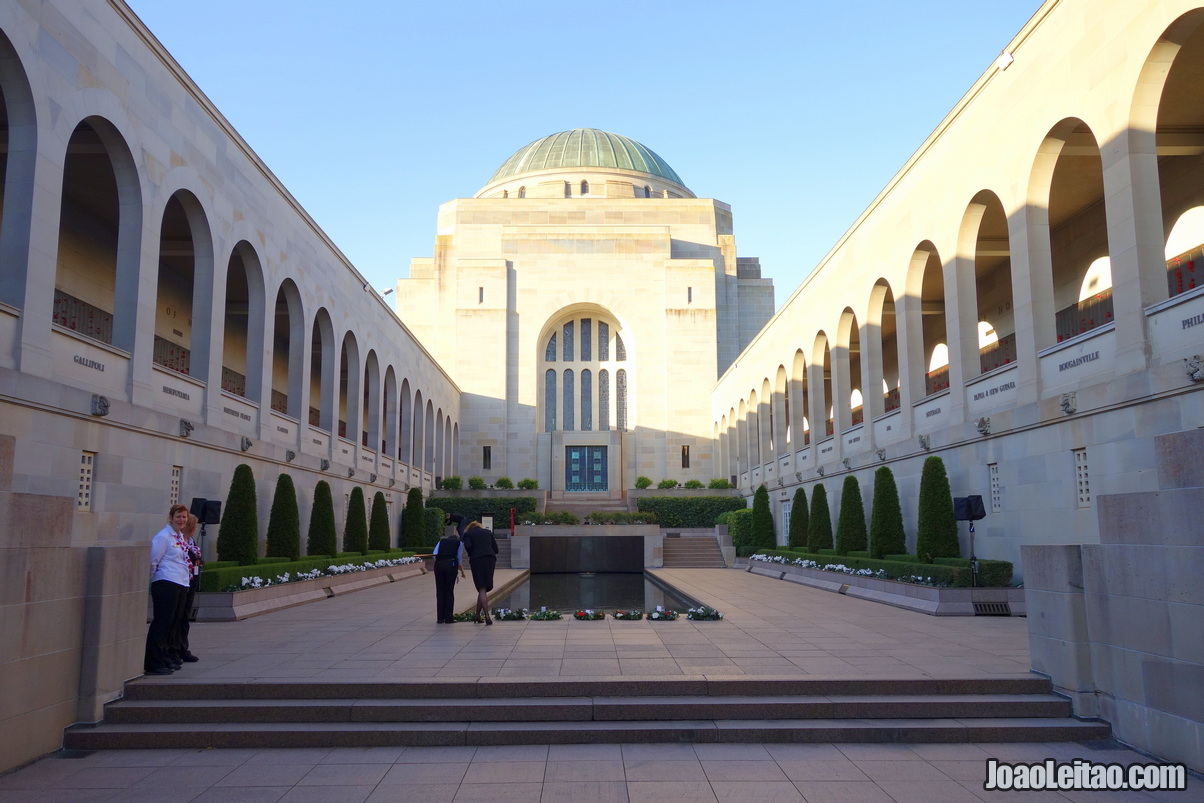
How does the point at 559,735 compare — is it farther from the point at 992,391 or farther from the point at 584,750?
the point at 992,391

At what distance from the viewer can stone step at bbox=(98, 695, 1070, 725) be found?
739 cm

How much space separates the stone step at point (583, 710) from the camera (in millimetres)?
7391

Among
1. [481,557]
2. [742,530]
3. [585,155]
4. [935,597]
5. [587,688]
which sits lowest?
[587,688]

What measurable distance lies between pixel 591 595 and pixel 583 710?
13.1m

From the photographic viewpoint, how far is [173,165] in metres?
→ 14.8

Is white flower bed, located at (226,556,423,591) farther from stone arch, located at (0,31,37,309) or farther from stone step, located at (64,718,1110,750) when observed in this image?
stone step, located at (64,718,1110,750)

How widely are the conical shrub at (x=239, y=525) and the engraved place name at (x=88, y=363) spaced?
3.30 meters

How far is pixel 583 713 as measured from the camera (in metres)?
7.40

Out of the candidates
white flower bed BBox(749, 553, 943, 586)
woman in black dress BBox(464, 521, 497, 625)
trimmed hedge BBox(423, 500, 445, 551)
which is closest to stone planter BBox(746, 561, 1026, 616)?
white flower bed BBox(749, 553, 943, 586)

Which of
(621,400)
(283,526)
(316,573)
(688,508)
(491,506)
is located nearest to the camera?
(283,526)

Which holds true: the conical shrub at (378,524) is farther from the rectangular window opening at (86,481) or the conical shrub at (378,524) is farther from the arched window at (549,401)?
the arched window at (549,401)

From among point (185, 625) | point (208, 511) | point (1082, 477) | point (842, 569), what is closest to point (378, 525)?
point (208, 511)

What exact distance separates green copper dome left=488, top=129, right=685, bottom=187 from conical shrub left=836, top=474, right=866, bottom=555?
3765 cm

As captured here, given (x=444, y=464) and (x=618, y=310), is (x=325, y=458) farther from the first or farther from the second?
(x=618, y=310)
